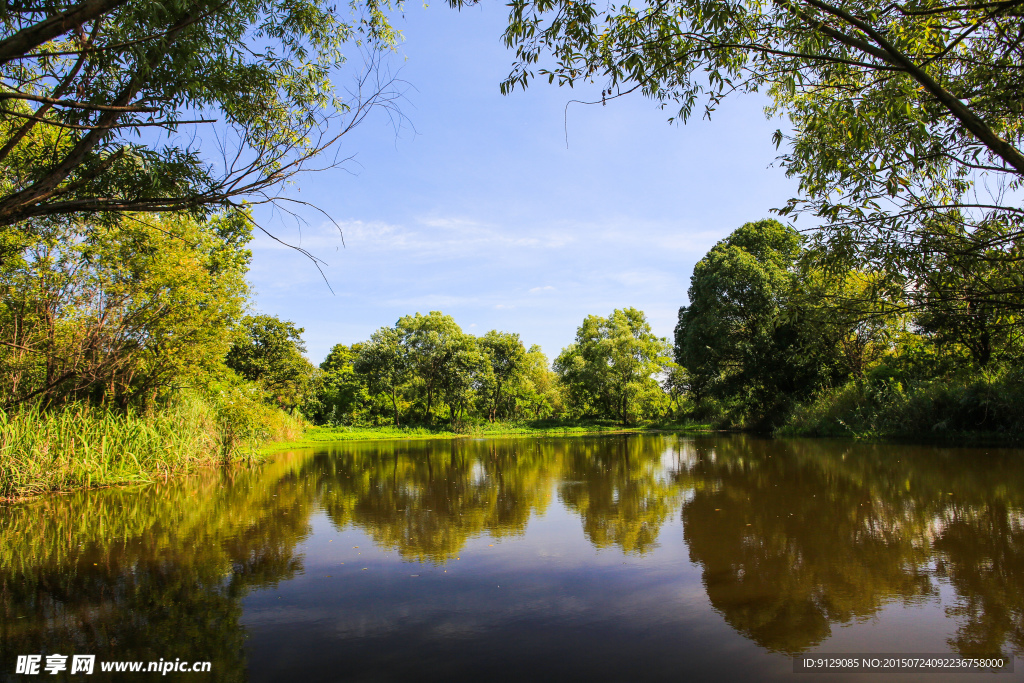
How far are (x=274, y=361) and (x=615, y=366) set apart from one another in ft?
78.7

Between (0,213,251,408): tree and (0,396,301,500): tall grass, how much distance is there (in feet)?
2.37

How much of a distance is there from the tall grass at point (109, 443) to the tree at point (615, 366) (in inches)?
1110

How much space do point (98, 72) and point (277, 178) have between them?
2.00m

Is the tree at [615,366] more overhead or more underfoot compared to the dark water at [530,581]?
more overhead

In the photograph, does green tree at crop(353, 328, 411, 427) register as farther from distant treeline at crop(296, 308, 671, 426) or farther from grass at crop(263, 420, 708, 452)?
grass at crop(263, 420, 708, 452)

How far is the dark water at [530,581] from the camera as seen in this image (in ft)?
10.3

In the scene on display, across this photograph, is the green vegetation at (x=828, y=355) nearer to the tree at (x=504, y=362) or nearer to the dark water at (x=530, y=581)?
the dark water at (x=530, y=581)

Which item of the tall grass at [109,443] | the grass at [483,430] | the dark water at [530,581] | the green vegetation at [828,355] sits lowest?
the grass at [483,430]

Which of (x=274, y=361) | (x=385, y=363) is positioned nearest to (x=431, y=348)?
(x=385, y=363)

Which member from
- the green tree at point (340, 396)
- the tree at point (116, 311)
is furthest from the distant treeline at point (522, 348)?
the green tree at point (340, 396)

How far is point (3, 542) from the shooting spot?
6090 mm

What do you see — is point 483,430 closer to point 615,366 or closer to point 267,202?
point 615,366

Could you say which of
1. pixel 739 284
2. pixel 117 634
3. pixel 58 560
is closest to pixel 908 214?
pixel 117 634

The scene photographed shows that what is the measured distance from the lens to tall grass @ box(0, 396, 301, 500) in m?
8.71
